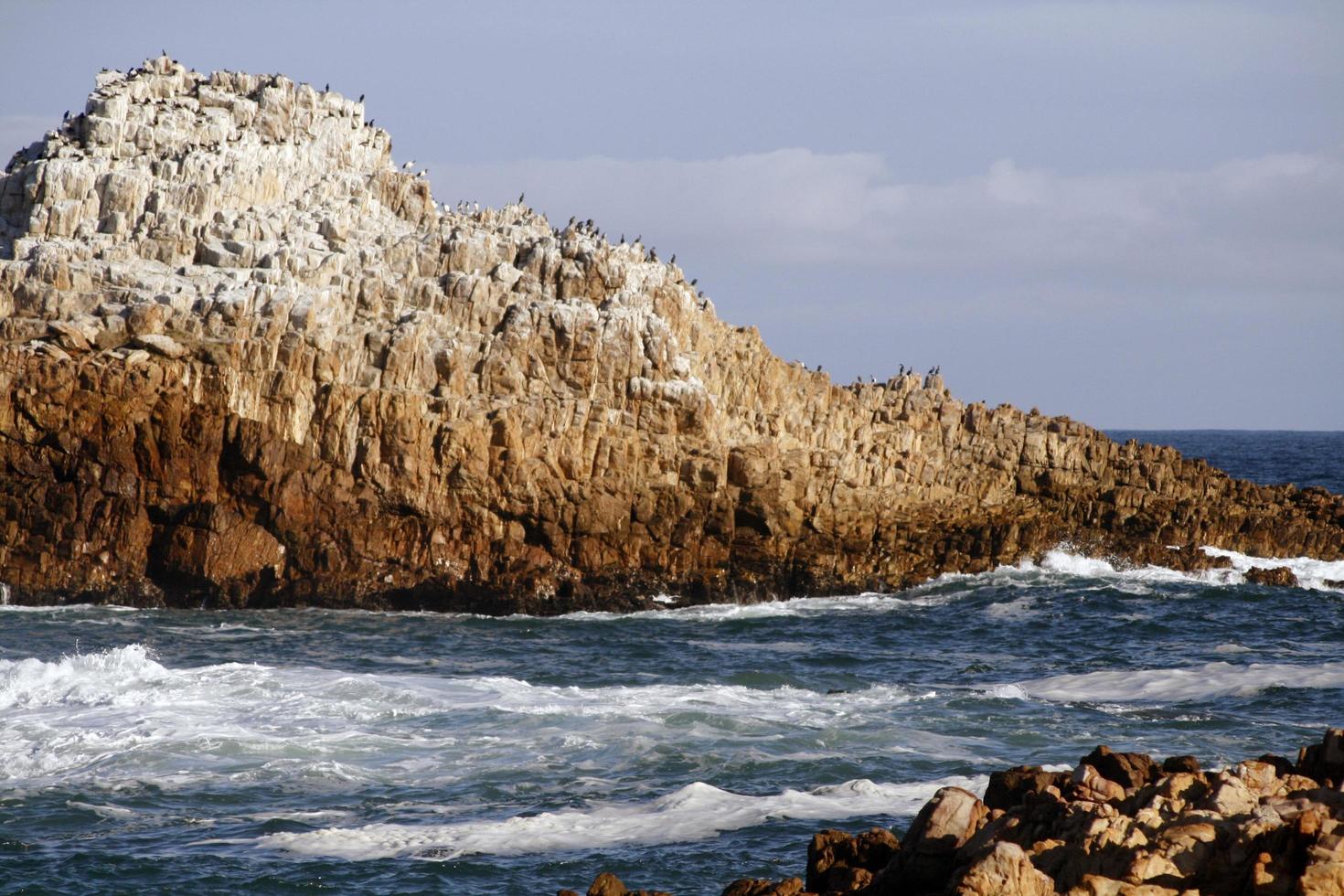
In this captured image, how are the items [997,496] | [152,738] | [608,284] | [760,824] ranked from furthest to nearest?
1. [997,496]
2. [608,284]
3. [152,738]
4. [760,824]

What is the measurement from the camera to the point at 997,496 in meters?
46.3

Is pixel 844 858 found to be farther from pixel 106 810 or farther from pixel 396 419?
pixel 396 419

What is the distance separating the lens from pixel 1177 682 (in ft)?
102

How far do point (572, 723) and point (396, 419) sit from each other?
15.6m

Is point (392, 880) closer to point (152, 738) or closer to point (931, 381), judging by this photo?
point (152, 738)

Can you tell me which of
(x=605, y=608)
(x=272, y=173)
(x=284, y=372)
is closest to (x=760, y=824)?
(x=605, y=608)

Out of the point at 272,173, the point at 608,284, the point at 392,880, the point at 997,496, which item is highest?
the point at 272,173

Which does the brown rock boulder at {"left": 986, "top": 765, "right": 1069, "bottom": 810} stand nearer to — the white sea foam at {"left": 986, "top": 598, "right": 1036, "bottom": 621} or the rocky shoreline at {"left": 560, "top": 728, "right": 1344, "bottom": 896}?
the rocky shoreline at {"left": 560, "top": 728, "right": 1344, "bottom": 896}

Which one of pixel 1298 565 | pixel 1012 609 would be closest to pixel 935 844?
pixel 1012 609

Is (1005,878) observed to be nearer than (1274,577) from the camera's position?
Yes

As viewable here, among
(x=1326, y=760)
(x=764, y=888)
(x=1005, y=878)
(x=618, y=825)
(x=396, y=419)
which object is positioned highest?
(x=396, y=419)

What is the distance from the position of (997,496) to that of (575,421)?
1380 centimetres

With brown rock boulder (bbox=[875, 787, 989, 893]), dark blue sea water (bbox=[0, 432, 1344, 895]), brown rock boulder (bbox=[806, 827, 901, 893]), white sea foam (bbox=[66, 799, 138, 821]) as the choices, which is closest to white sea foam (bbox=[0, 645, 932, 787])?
dark blue sea water (bbox=[0, 432, 1344, 895])

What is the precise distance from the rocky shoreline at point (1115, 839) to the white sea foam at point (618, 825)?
3933 millimetres
